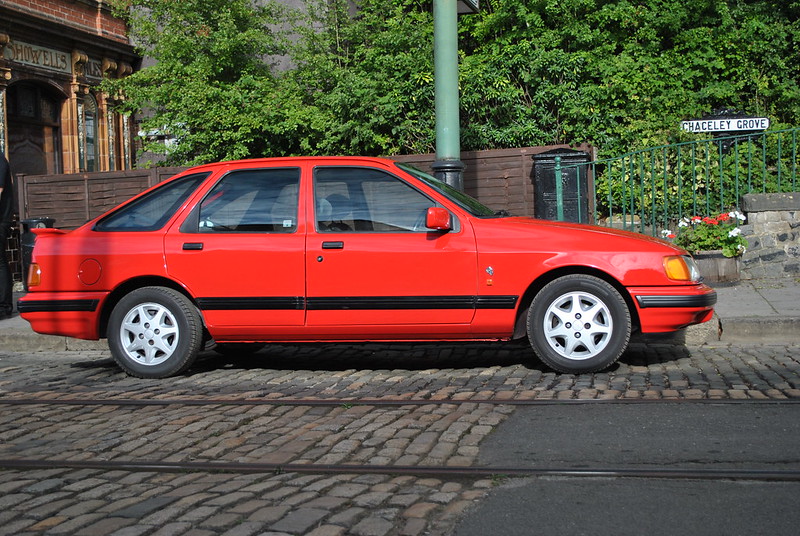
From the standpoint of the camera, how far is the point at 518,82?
15.4 m

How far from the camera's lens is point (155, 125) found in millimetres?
17016

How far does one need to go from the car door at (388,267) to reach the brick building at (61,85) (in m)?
13.2

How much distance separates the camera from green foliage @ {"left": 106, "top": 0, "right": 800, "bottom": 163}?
15047mm

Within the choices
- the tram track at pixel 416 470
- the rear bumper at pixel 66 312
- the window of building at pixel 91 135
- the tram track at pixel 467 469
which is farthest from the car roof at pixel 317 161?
the window of building at pixel 91 135

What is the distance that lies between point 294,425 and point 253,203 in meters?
2.31

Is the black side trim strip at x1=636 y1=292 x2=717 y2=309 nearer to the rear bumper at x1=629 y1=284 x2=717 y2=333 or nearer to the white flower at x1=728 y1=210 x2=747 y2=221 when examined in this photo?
the rear bumper at x1=629 y1=284 x2=717 y2=333

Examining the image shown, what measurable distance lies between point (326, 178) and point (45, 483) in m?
3.41

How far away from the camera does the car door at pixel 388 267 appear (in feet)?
21.8

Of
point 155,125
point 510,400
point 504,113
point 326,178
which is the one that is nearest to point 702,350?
point 510,400

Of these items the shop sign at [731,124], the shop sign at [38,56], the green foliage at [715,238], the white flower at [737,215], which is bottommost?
the green foliage at [715,238]

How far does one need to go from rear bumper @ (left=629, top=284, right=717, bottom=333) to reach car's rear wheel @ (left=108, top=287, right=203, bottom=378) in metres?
3.15

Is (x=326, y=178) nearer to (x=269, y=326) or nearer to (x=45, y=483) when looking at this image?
(x=269, y=326)

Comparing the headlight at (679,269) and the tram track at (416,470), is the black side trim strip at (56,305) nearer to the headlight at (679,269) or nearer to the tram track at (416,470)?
the tram track at (416,470)

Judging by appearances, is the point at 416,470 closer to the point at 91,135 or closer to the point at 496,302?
the point at 496,302
